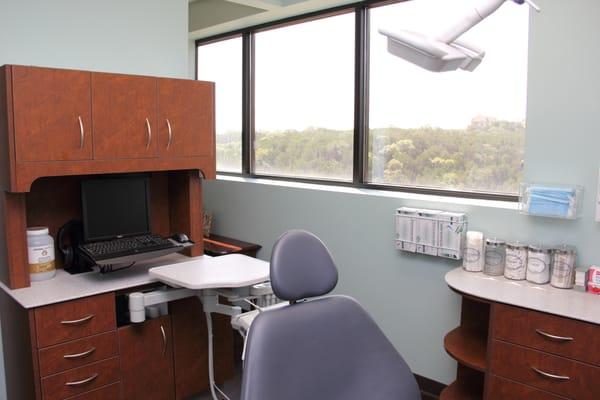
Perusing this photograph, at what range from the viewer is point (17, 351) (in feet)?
7.92

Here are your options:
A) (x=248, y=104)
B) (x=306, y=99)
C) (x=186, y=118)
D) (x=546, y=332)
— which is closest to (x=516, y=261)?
(x=546, y=332)

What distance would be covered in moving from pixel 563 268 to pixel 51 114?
233cm

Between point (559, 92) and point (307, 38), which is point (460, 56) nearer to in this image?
point (559, 92)

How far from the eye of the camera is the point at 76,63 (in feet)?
8.84

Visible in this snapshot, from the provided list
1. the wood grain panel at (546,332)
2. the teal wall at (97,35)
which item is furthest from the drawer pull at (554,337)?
the teal wall at (97,35)

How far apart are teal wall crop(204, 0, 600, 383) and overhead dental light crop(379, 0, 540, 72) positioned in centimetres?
128

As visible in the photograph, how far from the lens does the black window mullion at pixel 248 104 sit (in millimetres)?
4297

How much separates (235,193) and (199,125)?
4.22ft

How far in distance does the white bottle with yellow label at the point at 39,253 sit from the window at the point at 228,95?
2147mm

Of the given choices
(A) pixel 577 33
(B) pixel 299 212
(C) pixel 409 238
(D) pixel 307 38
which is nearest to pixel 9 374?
(B) pixel 299 212

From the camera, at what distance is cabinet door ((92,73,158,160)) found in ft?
8.06

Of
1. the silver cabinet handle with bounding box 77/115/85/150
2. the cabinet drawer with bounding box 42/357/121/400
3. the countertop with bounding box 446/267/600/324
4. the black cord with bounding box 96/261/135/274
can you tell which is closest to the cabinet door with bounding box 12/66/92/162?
the silver cabinet handle with bounding box 77/115/85/150

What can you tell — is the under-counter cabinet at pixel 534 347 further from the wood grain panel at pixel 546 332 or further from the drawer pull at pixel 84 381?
the drawer pull at pixel 84 381

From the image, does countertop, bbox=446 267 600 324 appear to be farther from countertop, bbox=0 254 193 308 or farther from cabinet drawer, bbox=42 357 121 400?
cabinet drawer, bbox=42 357 121 400
